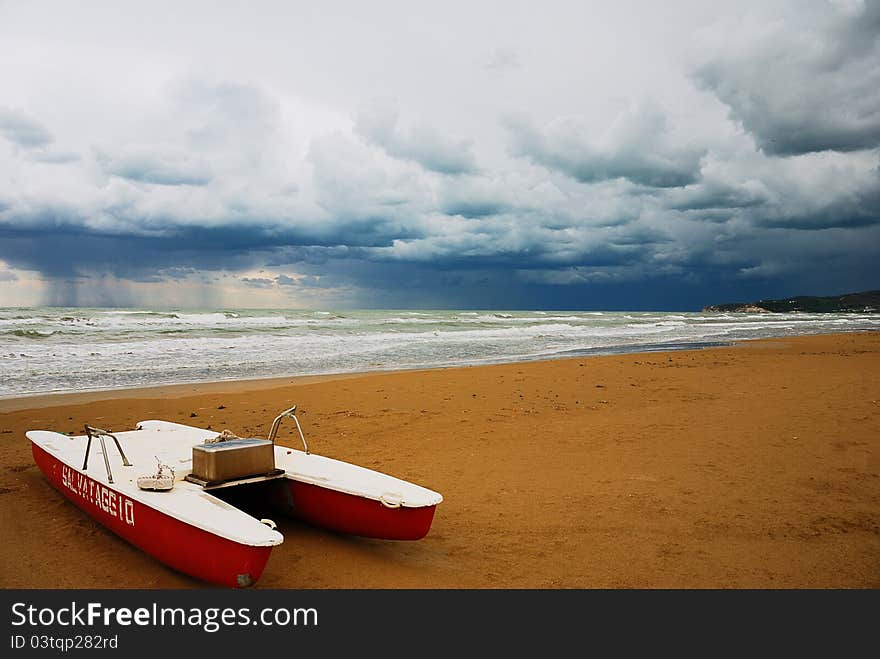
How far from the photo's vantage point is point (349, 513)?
4516 mm

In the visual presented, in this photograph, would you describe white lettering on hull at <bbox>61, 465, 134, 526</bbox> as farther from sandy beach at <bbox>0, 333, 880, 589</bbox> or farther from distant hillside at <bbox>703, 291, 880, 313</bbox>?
distant hillside at <bbox>703, 291, 880, 313</bbox>

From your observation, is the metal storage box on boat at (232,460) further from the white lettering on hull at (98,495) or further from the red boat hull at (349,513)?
the white lettering on hull at (98,495)

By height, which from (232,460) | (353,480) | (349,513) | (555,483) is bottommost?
(555,483)

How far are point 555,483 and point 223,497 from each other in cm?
303

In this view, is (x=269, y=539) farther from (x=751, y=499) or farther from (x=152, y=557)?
(x=751, y=499)

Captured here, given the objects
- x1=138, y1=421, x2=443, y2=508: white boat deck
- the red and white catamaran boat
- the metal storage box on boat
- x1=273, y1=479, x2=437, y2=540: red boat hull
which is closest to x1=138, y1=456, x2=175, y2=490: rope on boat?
the red and white catamaran boat

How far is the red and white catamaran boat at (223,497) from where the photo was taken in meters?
3.64

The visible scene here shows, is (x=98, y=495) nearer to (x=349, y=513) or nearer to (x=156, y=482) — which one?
(x=156, y=482)

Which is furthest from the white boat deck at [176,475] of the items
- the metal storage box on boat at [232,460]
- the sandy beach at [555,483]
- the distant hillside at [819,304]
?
the distant hillside at [819,304]

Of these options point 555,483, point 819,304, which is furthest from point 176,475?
point 819,304

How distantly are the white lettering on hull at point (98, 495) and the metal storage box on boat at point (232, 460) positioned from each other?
50 cm
